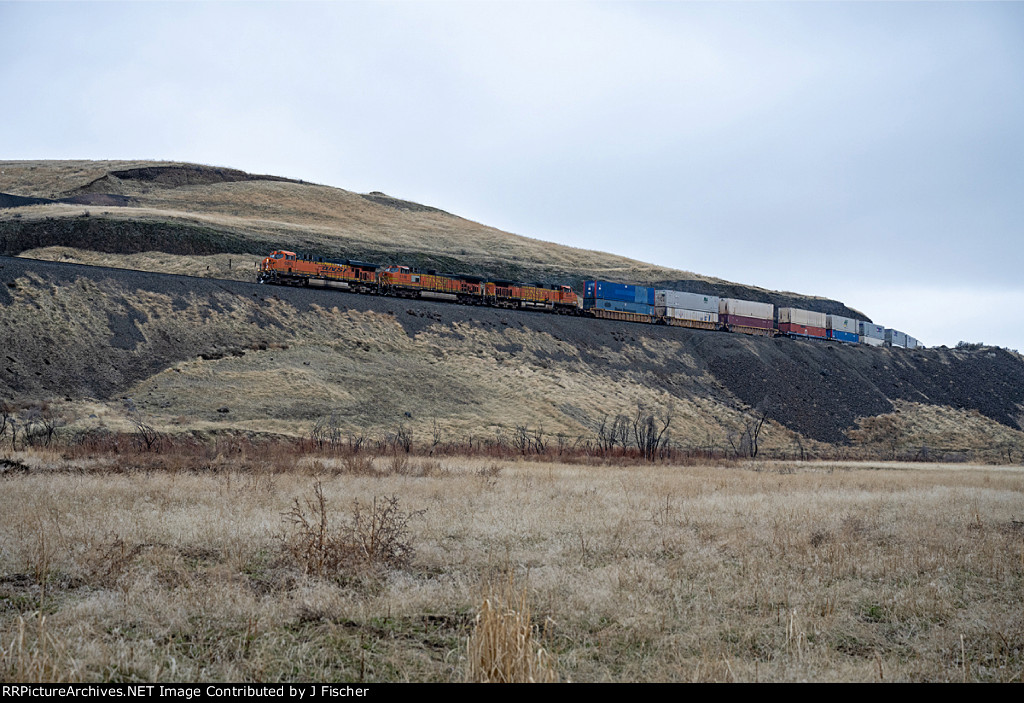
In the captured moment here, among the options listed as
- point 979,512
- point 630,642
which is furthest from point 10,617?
point 979,512

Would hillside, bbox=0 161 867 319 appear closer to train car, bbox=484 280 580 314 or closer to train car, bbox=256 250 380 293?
train car, bbox=256 250 380 293

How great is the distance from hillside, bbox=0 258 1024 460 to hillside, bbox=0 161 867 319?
59.8 ft

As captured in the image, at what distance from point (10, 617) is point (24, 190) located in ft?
341

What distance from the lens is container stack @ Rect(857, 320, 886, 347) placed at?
246ft

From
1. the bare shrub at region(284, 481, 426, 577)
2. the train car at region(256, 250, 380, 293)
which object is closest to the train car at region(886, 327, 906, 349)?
the train car at region(256, 250, 380, 293)

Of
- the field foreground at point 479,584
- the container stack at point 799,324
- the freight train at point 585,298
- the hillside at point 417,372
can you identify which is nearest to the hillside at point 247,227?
the freight train at point 585,298

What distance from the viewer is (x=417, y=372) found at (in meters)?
41.7

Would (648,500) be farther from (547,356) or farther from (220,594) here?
(547,356)

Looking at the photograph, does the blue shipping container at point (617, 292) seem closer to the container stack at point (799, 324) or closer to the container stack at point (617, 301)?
the container stack at point (617, 301)

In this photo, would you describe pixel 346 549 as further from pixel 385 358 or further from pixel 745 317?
pixel 745 317

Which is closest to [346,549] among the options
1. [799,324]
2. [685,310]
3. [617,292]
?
[617,292]

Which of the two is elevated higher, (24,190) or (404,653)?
(24,190)

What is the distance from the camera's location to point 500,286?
5631 cm

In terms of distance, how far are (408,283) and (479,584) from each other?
46.0 m
